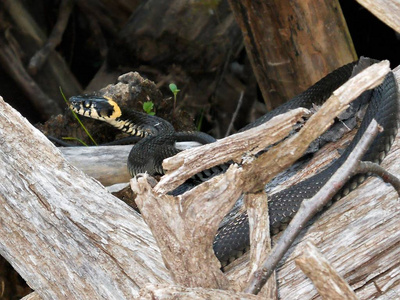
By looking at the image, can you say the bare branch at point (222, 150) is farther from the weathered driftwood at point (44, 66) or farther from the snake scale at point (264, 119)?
the weathered driftwood at point (44, 66)

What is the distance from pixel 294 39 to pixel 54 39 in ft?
10.7

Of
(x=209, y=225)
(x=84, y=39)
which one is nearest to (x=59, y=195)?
(x=209, y=225)

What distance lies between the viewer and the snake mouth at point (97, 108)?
5.16 m

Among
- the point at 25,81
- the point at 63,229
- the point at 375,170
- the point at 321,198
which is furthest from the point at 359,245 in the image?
the point at 25,81

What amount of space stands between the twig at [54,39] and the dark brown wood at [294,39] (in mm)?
2730

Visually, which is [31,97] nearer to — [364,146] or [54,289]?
[54,289]

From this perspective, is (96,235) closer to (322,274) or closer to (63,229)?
(63,229)

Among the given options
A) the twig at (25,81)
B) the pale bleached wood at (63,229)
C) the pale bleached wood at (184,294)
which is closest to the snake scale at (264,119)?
the pale bleached wood at (63,229)

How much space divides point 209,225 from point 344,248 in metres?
0.79

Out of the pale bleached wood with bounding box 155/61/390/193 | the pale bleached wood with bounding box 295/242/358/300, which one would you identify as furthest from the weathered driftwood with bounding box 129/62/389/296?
the pale bleached wood with bounding box 295/242/358/300

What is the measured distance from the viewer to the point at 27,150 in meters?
3.16

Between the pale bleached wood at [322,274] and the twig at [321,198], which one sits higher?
the twig at [321,198]

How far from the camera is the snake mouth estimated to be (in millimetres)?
5160

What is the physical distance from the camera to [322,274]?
2072 millimetres
